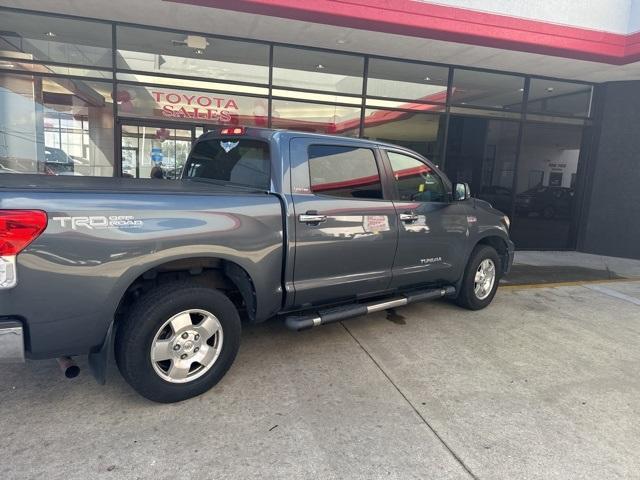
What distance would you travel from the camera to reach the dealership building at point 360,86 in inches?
272

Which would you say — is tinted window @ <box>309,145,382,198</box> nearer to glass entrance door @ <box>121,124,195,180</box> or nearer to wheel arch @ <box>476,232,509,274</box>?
wheel arch @ <box>476,232,509,274</box>

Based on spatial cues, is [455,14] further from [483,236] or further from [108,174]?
[108,174]

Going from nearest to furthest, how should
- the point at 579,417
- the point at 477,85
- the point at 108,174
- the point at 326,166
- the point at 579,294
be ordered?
the point at 579,417 < the point at 326,166 < the point at 579,294 < the point at 108,174 < the point at 477,85

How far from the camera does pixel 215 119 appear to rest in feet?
26.2

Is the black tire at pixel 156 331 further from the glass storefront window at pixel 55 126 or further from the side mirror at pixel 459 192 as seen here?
the glass storefront window at pixel 55 126

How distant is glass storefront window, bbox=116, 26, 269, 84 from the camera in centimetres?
748

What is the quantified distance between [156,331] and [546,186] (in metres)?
9.60

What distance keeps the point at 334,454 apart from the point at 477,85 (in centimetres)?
859

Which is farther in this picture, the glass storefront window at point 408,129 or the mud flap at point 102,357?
the glass storefront window at point 408,129

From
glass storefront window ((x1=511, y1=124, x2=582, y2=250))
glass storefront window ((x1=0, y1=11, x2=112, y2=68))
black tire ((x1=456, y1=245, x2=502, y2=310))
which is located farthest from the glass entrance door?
glass storefront window ((x1=511, y1=124, x2=582, y2=250))

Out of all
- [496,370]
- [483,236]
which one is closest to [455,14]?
[483,236]

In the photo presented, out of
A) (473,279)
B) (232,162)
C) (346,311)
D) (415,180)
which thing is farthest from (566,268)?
(232,162)

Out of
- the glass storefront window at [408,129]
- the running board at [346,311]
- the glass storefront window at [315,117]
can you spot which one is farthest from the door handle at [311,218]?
the glass storefront window at [408,129]

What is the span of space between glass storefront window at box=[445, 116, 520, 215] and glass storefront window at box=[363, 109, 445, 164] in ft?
0.97
